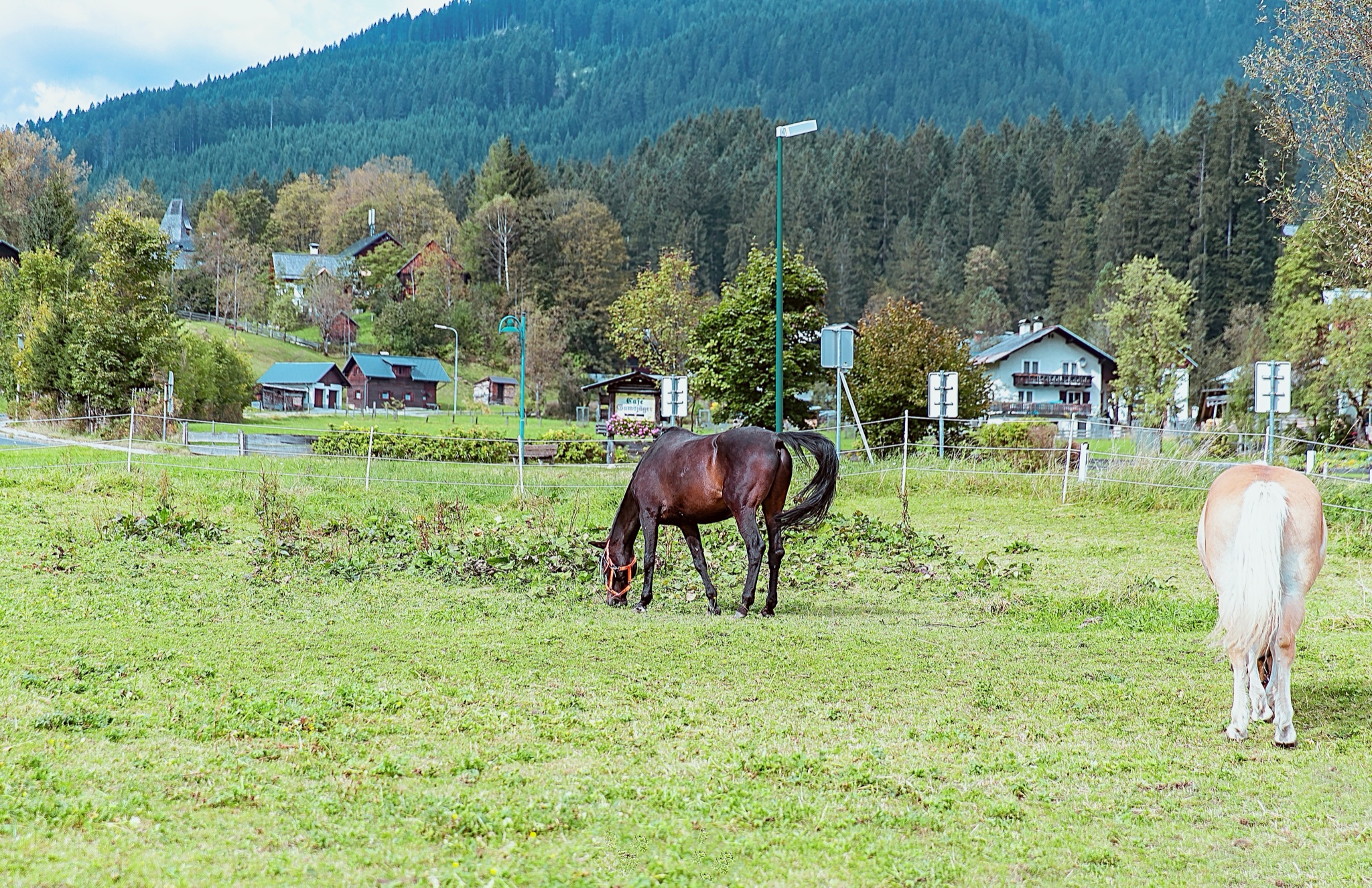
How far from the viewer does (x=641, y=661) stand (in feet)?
26.4

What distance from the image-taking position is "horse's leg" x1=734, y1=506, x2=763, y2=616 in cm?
1034

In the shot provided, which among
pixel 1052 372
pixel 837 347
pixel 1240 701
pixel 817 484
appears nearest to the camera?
pixel 1240 701

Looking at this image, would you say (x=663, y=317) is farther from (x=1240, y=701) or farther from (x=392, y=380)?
(x=1240, y=701)

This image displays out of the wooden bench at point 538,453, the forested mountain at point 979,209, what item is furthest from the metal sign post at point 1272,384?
the forested mountain at point 979,209

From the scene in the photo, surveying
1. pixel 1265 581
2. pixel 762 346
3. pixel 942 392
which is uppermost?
pixel 762 346

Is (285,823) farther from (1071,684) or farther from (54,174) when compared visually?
(54,174)

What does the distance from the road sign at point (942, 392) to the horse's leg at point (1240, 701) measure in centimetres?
1858

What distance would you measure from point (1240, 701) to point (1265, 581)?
0.74 metres

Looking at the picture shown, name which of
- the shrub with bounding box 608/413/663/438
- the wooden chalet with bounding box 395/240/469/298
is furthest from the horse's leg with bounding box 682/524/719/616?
the wooden chalet with bounding box 395/240/469/298

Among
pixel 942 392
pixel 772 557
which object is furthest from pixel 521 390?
pixel 772 557

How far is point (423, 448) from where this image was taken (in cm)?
3272

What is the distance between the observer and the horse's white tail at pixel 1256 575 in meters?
6.05

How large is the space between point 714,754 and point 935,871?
5.62ft

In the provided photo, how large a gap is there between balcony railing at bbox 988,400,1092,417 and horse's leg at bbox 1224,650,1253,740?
62427mm
